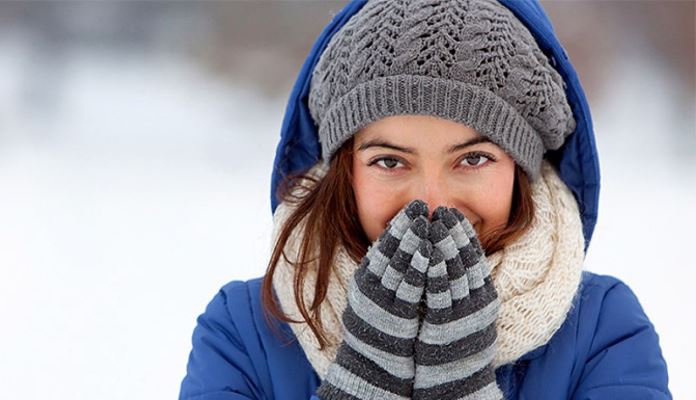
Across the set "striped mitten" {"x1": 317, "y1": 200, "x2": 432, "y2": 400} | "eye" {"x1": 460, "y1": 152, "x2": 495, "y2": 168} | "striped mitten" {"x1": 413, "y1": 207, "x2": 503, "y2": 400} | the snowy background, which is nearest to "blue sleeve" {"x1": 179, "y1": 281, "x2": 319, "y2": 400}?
"striped mitten" {"x1": 317, "y1": 200, "x2": 432, "y2": 400}

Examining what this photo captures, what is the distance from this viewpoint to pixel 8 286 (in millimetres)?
3375

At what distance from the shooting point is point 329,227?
1.51 meters

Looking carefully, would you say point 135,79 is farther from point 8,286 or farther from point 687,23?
point 687,23

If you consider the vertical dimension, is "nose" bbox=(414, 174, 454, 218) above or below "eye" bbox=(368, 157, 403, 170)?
below

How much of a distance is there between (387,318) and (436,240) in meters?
0.13

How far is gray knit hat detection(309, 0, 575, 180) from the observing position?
53.7 inches

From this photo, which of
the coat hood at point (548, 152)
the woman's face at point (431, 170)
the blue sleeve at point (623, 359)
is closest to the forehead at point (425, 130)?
the woman's face at point (431, 170)

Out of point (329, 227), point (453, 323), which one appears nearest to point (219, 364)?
point (329, 227)

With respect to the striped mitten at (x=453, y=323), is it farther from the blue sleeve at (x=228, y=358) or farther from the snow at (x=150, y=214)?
the snow at (x=150, y=214)

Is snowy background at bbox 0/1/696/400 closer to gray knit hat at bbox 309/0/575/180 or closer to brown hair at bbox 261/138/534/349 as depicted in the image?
brown hair at bbox 261/138/534/349

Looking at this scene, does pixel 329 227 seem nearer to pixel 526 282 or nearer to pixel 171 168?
pixel 526 282

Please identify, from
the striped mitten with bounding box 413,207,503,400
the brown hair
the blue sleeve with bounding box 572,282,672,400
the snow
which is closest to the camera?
the striped mitten with bounding box 413,207,503,400

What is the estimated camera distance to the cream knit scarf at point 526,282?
4.61 feet

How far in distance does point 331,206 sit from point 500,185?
27 cm
